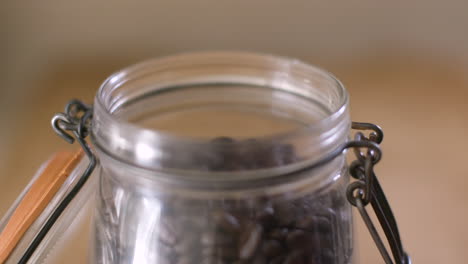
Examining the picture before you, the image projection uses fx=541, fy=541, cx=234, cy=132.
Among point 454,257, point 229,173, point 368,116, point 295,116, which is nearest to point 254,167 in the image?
point 229,173

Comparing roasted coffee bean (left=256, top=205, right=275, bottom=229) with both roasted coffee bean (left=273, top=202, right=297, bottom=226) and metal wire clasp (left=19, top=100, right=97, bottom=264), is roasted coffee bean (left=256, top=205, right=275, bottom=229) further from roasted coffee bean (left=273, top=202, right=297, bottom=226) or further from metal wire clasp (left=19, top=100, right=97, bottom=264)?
metal wire clasp (left=19, top=100, right=97, bottom=264)

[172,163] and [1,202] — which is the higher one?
[172,163]

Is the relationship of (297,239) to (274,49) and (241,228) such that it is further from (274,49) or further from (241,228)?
(274,49)

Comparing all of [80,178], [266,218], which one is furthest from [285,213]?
[80,178]

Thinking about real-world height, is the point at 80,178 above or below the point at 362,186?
below

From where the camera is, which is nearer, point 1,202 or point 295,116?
point 295,116

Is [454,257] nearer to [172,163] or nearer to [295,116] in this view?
[295,116]

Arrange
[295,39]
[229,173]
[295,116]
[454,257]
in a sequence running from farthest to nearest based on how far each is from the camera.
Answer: [295,39] < [454,257] < [295,116] < [229,173]

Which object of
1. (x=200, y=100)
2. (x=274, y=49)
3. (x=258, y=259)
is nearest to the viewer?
(x=258, y=259)
